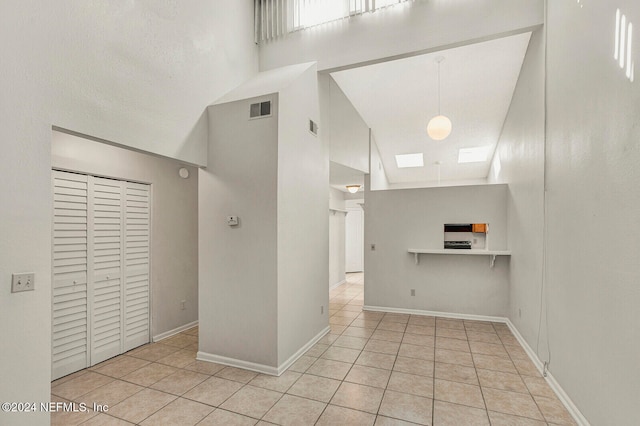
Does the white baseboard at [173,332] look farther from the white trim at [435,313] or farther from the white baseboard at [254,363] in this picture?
the white trim at [435,313]

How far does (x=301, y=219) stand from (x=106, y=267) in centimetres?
231

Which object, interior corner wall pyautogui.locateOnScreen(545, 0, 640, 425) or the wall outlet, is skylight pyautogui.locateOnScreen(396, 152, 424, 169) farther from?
the wall outlet

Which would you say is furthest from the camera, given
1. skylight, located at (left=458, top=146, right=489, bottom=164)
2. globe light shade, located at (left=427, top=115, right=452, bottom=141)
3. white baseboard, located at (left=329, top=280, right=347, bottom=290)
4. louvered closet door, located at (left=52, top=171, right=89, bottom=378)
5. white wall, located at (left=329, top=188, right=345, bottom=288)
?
white wall, located at (left=329, top=188, right=345, bottom=288)

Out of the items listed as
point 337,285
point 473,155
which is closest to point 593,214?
point 473,155

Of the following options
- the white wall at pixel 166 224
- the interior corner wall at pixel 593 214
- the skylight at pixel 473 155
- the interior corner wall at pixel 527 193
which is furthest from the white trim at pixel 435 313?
the skylight at pixel 473 155

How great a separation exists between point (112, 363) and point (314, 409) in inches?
96.2

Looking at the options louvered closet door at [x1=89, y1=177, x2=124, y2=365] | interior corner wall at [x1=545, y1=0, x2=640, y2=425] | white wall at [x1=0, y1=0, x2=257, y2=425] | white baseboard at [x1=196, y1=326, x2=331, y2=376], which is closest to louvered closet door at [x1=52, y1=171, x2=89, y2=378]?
louvered closet door at [x1=89, y1=177, x2=124, y2=365]

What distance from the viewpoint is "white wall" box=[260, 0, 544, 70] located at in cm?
346

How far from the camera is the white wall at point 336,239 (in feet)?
26.3

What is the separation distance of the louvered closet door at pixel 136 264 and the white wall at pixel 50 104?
1.24 meters

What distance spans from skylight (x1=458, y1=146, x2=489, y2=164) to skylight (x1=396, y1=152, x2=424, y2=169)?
0.94m

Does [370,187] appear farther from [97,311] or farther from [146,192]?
[97,311]

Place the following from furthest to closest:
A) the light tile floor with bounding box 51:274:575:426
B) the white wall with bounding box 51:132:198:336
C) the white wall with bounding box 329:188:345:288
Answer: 1. the white wall with bounding box 329:188:345:288
2. the white wall with bounding box 51:132:198:336
3. the light tile floor with bounding box 51:274:575:426

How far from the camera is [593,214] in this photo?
225cm
